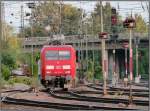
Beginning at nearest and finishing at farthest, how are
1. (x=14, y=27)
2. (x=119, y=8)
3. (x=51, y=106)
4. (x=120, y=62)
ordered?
(x=51, y=106) → (x=119, y=8) → (x=14, y=27) → (x=120, y=62)

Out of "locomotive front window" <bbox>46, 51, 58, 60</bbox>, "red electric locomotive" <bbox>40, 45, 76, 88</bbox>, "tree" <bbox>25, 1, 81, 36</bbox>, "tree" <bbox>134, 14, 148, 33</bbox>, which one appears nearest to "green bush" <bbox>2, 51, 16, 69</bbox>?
"red electric locomotive" <bbox>40, 45, 76, 88</bbox>

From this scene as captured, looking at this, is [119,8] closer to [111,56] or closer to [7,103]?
[111,56]

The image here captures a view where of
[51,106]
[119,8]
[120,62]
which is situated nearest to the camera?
[51,106]

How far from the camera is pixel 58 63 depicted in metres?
34.4

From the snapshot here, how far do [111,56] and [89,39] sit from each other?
35.6 feet

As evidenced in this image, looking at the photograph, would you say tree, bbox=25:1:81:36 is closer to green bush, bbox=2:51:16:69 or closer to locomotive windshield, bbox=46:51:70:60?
green bush, bbox=2:51:16:69

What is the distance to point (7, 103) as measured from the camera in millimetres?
22438

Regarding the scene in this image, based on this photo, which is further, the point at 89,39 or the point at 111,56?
the point at 111,56

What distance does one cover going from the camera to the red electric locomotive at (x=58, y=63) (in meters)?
34.1

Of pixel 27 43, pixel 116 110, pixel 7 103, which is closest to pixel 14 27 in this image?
pixel 27 43

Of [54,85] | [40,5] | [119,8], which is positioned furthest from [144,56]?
[54,85]

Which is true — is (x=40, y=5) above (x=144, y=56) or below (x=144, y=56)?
above

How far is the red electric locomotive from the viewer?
3406cm

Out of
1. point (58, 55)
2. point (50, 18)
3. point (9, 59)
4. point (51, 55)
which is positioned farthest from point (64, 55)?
point (50, 18)
